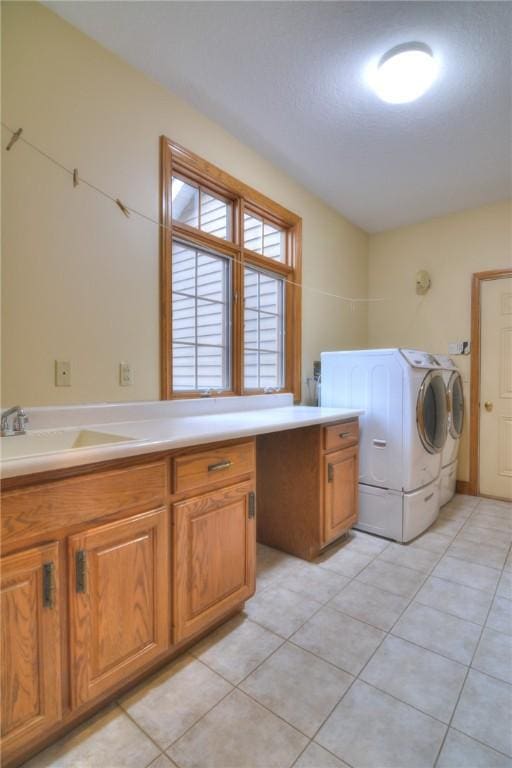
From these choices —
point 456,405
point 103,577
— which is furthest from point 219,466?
point 456,405

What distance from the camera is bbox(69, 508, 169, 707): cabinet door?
3.51ft

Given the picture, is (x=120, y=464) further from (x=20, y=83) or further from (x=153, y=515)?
(x=20, y=83)

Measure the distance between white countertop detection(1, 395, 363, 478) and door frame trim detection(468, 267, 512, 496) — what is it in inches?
69.5

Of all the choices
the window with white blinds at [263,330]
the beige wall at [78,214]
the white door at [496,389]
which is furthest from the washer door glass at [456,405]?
the beige wall at [78,214]

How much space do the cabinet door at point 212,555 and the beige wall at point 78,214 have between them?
71 centimetres

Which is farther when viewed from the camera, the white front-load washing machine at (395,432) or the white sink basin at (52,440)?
the white front-load washing machine at (395,432)

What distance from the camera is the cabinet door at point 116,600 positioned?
1070 millimetres

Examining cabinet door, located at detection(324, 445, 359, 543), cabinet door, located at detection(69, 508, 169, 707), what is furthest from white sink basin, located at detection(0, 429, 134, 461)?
cabinet door, located at detection(324, 445, 359, 543)

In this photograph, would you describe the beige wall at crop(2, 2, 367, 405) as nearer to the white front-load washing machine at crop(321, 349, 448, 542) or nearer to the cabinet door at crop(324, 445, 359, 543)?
the cabinet door at crop(324, 445, 359, 543)

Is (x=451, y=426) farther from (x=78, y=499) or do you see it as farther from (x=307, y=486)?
(x=78, y=499)

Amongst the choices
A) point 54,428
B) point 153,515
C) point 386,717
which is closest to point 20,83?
point 54,428

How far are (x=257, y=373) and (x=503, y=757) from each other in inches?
85.6

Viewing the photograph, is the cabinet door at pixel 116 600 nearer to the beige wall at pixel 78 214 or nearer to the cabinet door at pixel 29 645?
the cabinet door at pixel 29 645

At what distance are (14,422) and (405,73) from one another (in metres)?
2.30
